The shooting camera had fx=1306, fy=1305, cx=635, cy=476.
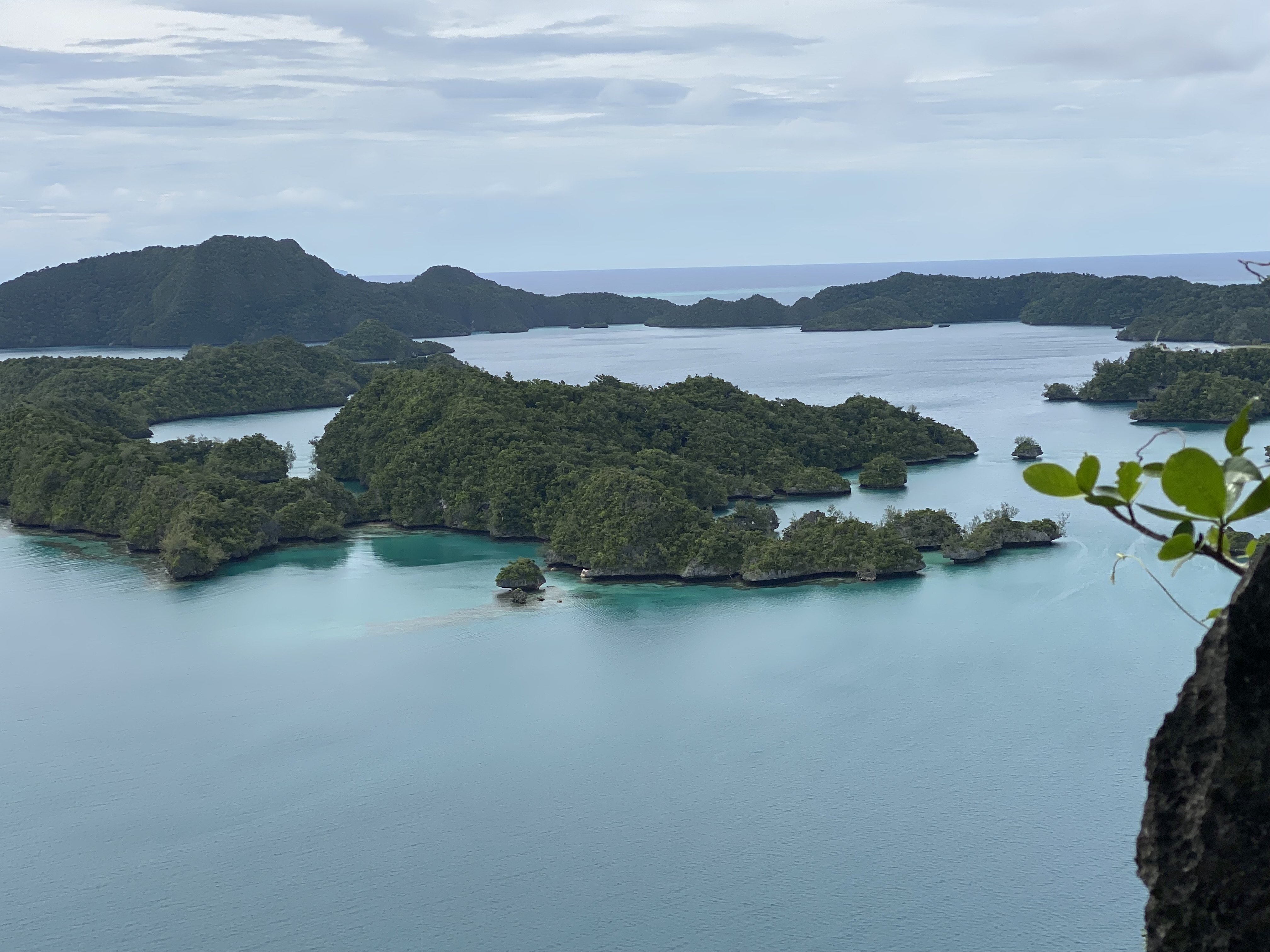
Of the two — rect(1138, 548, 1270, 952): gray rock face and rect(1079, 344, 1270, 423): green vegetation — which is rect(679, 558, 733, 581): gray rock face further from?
rect(1138, 548, 1270, 952): gray rock face

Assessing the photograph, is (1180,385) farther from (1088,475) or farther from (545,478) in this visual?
(1088,475)

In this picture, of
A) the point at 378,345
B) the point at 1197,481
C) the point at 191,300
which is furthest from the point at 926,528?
the point at 191,300

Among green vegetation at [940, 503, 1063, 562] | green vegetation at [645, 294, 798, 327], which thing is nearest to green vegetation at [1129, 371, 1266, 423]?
green vegetation at [940, 503, 1063, 562]

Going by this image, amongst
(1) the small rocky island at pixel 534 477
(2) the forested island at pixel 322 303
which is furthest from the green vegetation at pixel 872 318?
(1) the small rocky island at pixel 534 477

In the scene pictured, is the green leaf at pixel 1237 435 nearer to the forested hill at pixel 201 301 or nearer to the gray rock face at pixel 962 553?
the gray rock face at pixel 962 553

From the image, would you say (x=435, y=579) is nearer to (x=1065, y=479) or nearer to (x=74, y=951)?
(x=74, y=951)

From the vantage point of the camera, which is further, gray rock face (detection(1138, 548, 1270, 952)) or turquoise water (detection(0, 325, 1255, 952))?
turquoise water (detection(0, 325, 1255, 952))
